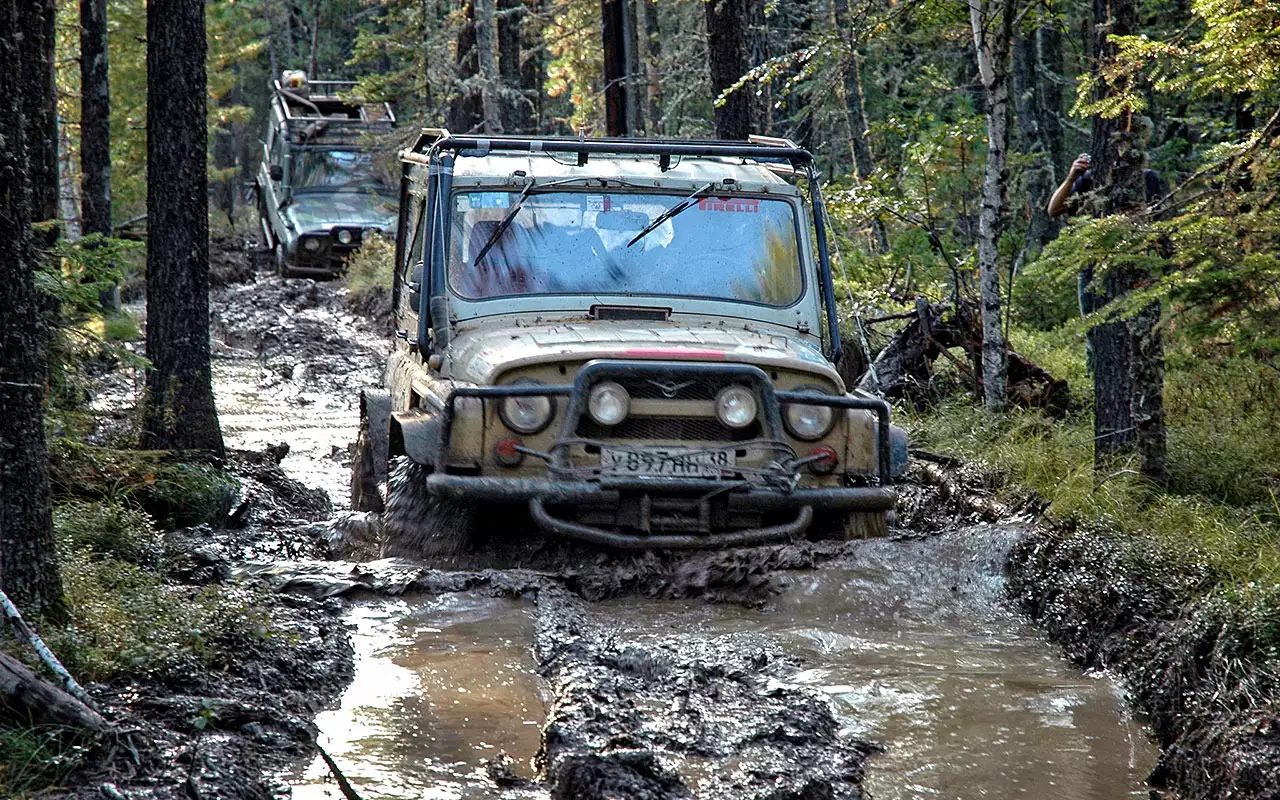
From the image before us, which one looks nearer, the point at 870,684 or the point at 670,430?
the point at 870,684

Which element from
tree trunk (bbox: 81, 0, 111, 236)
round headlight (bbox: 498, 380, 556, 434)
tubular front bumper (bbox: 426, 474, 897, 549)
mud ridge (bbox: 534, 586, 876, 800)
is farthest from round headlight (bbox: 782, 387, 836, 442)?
tree trunk (bbox: 81, 0, 111, 236)

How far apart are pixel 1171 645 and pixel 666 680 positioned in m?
A: 1.79

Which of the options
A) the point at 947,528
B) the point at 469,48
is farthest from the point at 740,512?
the point at 469,48

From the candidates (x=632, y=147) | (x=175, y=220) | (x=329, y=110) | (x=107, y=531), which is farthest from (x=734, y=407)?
(x=329, y=110)

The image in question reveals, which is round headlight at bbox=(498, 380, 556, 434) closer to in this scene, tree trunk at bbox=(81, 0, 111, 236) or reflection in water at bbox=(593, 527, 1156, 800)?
reflection in water at bbox=(593, 527, 1156, 800)

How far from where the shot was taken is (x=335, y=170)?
27328 millimetres

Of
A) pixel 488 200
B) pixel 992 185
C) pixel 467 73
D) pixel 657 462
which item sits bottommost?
pixel 657 462

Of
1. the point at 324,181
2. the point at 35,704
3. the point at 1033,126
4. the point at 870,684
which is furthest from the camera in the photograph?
the point at 324,181

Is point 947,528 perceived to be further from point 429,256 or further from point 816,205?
point 429,256

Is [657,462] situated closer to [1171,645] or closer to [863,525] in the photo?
[863,525]

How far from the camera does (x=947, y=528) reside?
7824 mm

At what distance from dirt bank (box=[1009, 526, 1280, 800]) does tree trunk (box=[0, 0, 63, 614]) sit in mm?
3657

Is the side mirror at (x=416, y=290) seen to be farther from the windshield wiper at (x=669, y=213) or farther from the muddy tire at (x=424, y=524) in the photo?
the windshield wiper at (x=669, y=213)

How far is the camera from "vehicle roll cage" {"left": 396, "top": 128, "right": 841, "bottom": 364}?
7.53 meters
